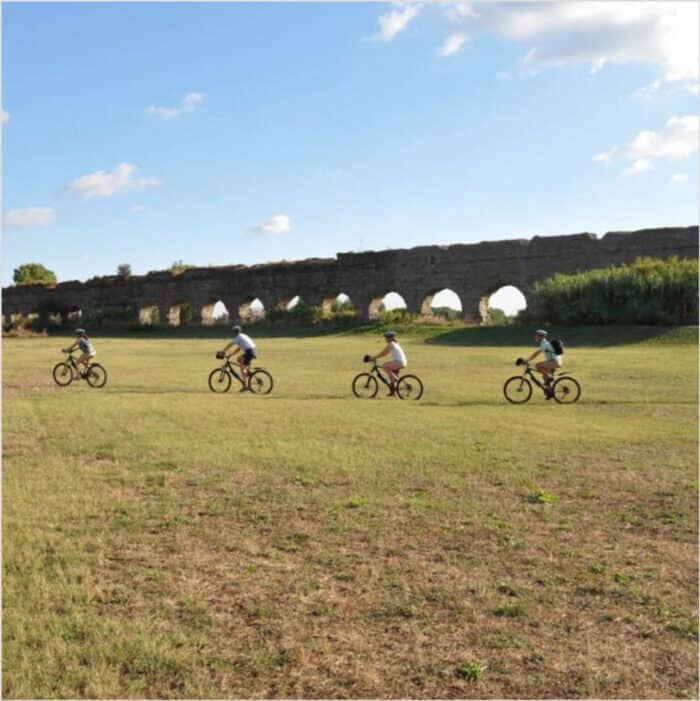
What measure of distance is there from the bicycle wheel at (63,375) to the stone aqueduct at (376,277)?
71.4 ft

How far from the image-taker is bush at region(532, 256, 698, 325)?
90.8 ft

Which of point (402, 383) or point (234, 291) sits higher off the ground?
point (234, 291)

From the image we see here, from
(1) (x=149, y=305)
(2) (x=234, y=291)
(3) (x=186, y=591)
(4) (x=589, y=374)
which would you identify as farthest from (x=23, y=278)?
(3) (x=186, y=591)

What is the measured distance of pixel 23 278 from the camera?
7669 cm

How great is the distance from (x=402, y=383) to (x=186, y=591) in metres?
10.3

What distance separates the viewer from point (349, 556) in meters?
5.65

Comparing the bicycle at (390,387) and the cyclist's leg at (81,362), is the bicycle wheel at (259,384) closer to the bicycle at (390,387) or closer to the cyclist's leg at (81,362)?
the bicycle at (390,387)

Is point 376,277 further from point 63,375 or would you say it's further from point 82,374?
point 82,374

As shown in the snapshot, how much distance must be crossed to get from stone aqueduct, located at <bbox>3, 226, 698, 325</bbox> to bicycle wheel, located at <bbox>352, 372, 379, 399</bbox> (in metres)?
20.4

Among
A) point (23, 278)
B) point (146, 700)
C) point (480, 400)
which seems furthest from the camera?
point (23, 278)

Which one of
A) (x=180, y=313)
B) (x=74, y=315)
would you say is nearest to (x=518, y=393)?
(x=180, y=313)

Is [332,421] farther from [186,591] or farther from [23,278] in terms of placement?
[23,278]

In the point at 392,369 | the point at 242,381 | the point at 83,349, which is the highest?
the point at 83,349

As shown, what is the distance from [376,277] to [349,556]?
34.2 metres
